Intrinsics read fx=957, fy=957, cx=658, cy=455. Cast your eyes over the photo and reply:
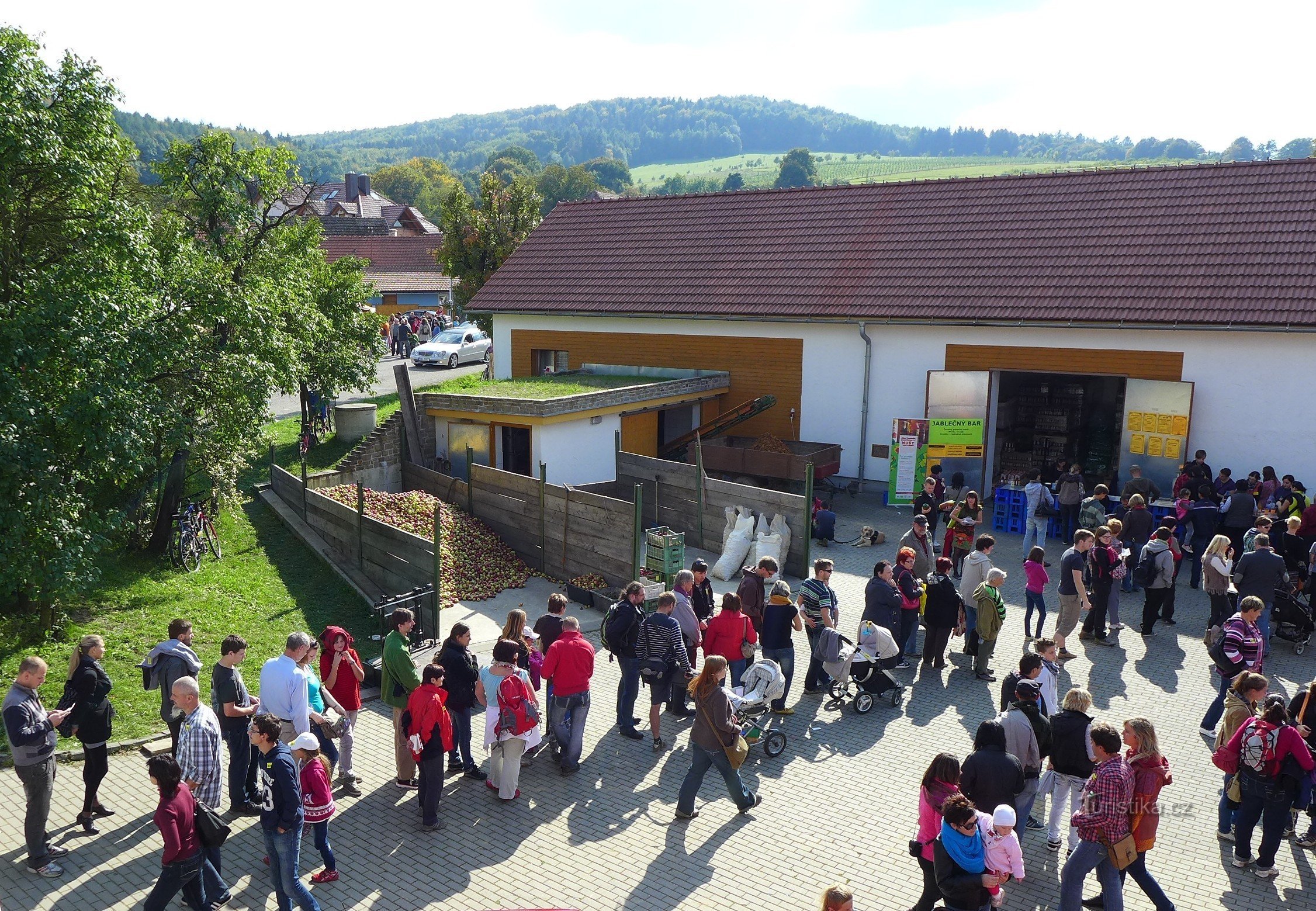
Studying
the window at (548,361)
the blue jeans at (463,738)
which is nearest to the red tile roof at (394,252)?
the window at (548,361)

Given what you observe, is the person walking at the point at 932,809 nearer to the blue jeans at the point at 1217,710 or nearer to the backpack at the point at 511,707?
the backpack at the point at 511,707

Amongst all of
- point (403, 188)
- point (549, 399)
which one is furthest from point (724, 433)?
point (403, 188)

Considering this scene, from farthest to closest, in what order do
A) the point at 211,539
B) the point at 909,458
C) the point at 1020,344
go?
1. the point at 1020,344
2. the point at 909,458
3. the point at 211,539

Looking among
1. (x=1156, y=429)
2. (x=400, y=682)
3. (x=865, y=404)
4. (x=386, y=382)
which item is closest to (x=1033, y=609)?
(x=1156, y=429)

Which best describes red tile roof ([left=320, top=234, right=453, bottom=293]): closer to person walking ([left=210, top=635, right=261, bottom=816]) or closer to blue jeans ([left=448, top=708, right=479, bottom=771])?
blue jeans ([left=448, top=708, right=479, bottom=771])

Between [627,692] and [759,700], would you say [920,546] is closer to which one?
[759,700]

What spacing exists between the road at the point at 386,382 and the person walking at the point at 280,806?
18.5 meters

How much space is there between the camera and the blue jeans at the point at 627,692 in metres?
10.1

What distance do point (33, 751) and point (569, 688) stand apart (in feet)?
14.7

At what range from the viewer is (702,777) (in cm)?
878

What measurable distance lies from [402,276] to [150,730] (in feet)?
176

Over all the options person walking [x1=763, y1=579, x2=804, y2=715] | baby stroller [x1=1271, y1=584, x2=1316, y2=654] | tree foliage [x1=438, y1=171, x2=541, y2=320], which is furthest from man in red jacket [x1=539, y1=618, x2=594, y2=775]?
tree foliage [x1=438, y1=171, x2=541, y2=320]

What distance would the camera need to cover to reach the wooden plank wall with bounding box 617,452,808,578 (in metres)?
15.7

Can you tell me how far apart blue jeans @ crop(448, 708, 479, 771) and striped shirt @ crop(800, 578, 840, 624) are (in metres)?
4.05
